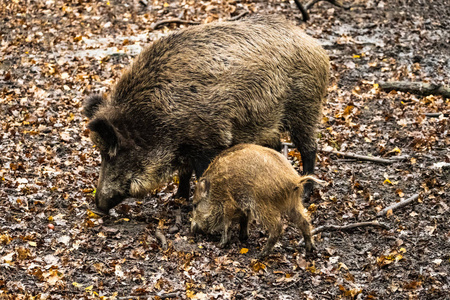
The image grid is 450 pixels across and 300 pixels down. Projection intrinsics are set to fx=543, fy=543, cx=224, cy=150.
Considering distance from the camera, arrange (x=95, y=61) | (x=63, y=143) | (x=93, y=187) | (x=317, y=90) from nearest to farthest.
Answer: (x=317, y=90), (x=93, y=187), (x=63, y=143), (x=95, y=61)

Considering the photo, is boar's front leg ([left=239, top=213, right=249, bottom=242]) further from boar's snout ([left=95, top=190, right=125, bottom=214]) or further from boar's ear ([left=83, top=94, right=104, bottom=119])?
boar's ear ([left=83, top=94, right=104, bottom=119])

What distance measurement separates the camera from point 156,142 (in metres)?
6.23

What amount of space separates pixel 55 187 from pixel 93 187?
19.1 inches

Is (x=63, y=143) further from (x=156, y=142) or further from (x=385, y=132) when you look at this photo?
(x=385, y=132)

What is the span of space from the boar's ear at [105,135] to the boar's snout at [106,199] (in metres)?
0.50

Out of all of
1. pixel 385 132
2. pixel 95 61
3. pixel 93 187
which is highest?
pixel 95 61

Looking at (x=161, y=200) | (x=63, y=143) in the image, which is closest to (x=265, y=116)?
(x=161, y=200)

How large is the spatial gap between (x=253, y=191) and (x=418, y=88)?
5.25 m

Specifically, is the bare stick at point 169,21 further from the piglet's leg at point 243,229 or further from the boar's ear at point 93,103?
the piglet's leg at point 243,229

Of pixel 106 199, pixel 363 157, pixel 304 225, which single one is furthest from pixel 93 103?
pixel 363 157

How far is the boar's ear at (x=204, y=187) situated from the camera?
5926 mm

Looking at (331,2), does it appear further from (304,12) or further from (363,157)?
(363,157)

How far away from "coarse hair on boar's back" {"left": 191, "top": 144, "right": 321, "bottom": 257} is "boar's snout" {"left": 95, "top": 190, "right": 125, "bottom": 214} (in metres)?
1.06

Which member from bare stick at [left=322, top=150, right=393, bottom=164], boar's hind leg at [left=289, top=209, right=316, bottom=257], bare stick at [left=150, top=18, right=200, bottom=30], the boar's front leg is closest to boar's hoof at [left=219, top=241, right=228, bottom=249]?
the boar's front leg
